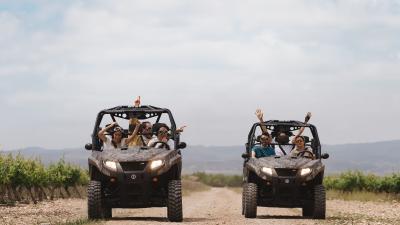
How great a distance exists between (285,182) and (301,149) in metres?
1.32

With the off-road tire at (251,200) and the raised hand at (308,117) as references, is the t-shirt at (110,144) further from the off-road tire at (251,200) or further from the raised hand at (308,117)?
the raised hand at (308,117)

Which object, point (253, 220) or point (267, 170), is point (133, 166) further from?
point (267, 170)

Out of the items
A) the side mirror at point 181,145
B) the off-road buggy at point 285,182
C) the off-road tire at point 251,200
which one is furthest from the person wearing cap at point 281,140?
the side mirror at point 181,145

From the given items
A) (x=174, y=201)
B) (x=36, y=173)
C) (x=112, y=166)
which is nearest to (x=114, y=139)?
(x=112, y=166)

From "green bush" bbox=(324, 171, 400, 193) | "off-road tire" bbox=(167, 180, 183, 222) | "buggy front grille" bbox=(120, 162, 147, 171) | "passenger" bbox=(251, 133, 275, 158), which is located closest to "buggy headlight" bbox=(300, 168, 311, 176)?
"passenger" bbox=(251, 133, 275, 158)

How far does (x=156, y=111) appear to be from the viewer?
18.2 meters

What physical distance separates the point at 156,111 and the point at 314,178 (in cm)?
399

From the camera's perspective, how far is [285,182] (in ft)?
59.3

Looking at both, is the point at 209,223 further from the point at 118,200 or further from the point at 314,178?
the point at 314,178

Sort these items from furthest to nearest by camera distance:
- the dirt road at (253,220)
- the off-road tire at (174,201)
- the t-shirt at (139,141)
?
the t-shirt at (139,141) < the dirt road at (253,220) < the off-road tire at (174,201)

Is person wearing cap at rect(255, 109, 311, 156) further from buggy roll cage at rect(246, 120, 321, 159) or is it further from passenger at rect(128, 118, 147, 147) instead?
passenger at rect(128, 118, 147, 147)

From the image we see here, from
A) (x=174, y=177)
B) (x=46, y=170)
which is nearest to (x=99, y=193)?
(x=174, y=177)

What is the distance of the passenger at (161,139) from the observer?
17.2 m

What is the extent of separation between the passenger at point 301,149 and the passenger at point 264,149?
58 cm
